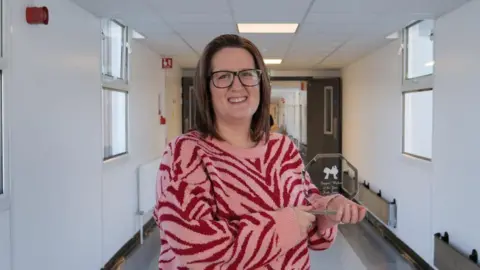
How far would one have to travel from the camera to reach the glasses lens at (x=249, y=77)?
107 centimetres

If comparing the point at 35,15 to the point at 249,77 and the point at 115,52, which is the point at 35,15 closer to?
the point at 249,77

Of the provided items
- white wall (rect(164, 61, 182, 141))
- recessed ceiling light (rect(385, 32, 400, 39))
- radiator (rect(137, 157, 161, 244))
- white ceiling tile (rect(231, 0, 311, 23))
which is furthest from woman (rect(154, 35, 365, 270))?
white wall (rect(164, 61, 182, 141))

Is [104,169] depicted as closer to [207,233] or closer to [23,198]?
[23,198]

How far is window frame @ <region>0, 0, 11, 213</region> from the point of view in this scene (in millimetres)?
2428

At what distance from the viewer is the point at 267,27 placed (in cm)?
482

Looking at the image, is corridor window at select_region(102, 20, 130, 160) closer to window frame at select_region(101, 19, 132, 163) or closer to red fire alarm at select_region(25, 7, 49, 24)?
window frame at select_region(101, 19, 132, 163)

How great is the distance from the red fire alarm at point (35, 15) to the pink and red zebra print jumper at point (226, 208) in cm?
205

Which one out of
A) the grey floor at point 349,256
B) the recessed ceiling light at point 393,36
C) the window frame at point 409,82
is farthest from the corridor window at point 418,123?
the grey floor at point 349,256

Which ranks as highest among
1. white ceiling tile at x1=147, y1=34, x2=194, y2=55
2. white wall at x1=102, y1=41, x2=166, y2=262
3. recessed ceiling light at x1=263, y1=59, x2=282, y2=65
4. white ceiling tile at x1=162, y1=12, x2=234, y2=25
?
recessed ceiling light at x1=263, y1=59, x2=282, y2=65

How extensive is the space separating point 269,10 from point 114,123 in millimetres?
2143

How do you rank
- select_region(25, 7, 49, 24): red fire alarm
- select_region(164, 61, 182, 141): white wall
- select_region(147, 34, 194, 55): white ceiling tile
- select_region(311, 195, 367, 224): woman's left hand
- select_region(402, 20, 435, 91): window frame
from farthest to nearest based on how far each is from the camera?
1. select_region(164, 61, 182, 141): white wall
2. select_region(147, 34, 194, 55): white ceiling tile
3. select_region(402, 20, 435, 91): window frame
4. select_region(25, 7, 49, 24): red fire alarm
5. select_region(311, 195, 367, 224): woman's left hand

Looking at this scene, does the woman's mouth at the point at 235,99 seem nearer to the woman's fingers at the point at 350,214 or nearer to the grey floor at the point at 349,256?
the woman's fingers at the point at 350,214

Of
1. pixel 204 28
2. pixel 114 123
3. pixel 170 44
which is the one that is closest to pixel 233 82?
pixel 204 28

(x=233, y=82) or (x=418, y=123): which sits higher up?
(x=233, y=82)
